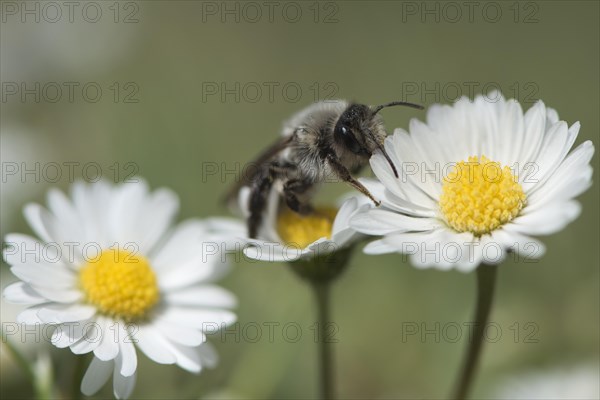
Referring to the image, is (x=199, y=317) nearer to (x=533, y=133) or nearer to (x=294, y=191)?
(x=294, y=191)

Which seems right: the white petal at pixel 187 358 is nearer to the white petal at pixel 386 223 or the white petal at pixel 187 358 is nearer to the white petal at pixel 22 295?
the white petal at pixel 22 295

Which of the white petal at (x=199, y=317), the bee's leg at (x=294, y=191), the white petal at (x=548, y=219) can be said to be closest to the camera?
the white petal at (x=548, y=219)

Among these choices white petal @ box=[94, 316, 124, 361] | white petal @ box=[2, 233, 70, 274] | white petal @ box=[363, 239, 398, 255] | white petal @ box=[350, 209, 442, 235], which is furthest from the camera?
Answer: white petal @ box=[2, 233, 70, 274]

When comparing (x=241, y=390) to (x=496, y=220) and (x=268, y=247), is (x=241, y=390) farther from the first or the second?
(x=496, y=220)

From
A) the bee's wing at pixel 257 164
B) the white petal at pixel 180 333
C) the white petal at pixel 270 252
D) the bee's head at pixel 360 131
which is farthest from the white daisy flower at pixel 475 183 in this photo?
the white petal at pixel 180 333

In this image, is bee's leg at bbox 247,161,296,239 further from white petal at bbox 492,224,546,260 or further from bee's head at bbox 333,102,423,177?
white petal at bbox 492,224,546,260

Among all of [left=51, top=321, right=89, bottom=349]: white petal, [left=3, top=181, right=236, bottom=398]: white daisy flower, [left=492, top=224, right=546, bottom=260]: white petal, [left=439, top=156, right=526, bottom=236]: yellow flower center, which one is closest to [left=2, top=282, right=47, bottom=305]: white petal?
[left=3, top=181, right=236, bottom=398]: white daisy flower

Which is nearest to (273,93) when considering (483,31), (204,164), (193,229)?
(204,164)
